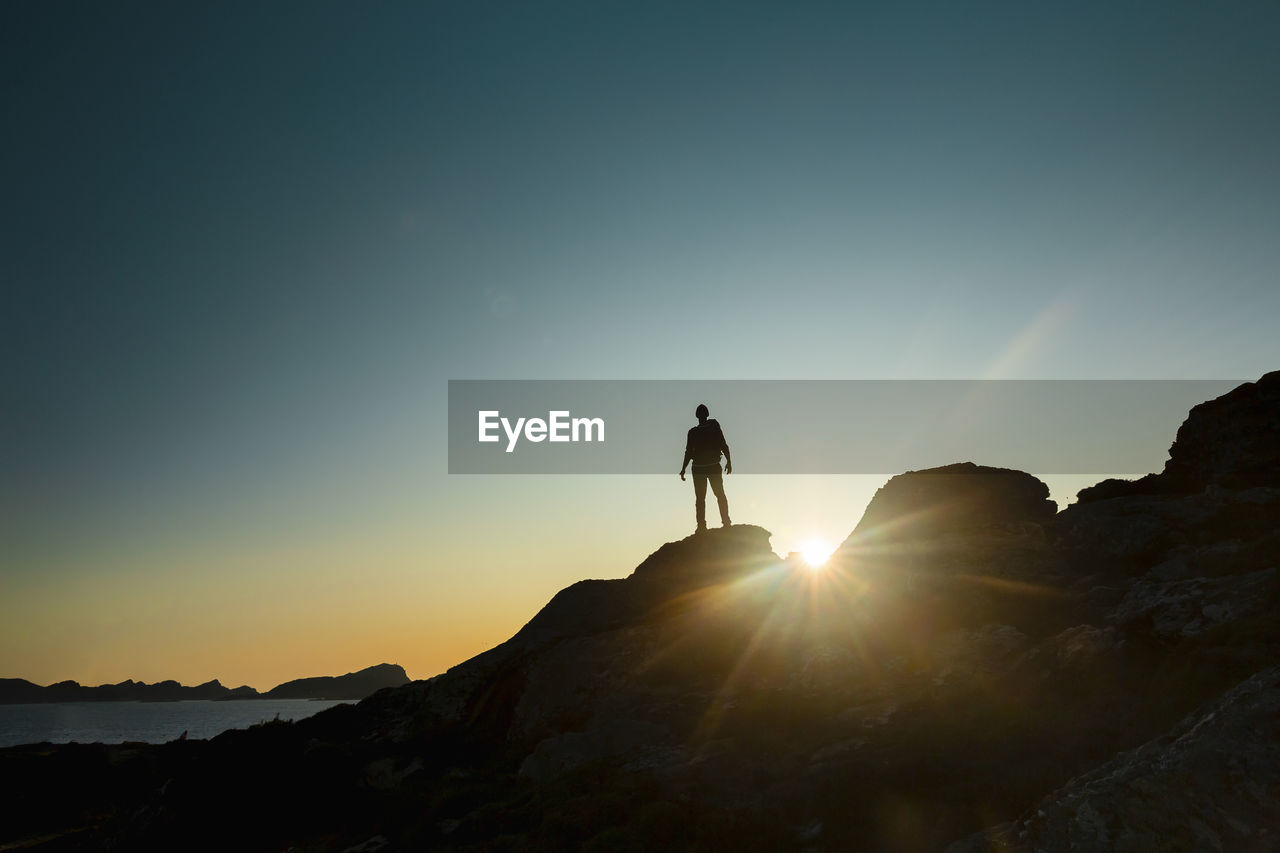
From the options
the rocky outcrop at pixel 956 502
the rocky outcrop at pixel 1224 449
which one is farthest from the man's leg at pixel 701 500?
the rocky outcrop at pixel 1224 449

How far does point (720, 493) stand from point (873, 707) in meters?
10.3

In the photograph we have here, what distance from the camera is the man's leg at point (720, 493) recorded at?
22.1m

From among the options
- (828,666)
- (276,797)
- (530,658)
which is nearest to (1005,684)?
(828,666)

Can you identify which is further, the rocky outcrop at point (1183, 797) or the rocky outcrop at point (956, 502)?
the rocky outcrop at point (956, 502)

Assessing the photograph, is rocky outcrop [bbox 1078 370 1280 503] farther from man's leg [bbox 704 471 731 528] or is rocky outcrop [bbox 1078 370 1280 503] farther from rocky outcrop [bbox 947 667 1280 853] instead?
rocky outcrop [bbox 947 667 1280 853]

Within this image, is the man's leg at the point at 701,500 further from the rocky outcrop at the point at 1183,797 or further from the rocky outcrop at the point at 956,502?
the rocky outcrop at the point at 1183,797

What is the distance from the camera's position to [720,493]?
73.2 feet

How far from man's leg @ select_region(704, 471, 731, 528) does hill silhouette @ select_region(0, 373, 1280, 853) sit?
786 millimetres

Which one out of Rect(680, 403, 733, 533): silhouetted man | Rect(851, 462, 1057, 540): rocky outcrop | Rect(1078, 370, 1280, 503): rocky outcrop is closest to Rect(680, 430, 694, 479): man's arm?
Rect(680, 403, 733, 533): silhouetted man

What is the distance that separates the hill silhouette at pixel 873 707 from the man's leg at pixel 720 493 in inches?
30.9

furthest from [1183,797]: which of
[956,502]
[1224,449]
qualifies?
[1224,449]

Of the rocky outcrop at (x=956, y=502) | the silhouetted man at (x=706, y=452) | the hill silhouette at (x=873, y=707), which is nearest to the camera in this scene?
the hill silhouette at (x=873, y=707)

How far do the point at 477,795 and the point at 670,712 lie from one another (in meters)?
4.49

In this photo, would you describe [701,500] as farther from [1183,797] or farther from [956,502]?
[1183,797]
